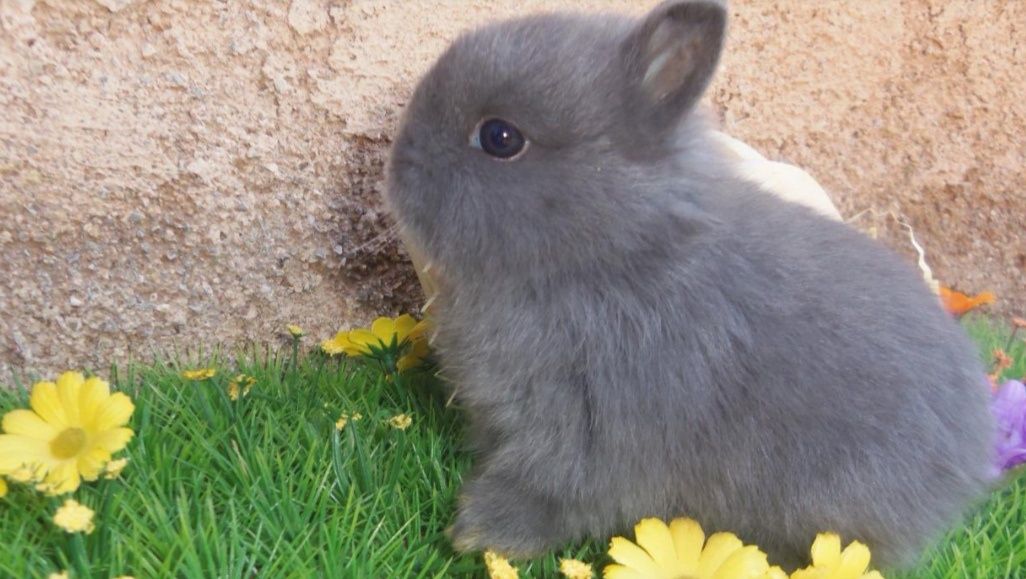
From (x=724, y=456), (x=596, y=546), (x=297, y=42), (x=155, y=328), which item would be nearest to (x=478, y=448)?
(x=596, y=546)

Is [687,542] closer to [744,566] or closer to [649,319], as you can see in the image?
[744,566]

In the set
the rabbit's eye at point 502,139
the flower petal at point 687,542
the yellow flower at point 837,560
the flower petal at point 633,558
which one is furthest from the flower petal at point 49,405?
the yellow flower at point 837,560

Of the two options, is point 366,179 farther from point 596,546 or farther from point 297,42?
point 596,546

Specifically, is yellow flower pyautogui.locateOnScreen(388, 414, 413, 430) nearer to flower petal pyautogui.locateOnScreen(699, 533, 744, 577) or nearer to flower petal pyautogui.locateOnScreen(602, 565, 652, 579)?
flower petal pyautogui.locateOnScreen(602, 565, 652, 579)

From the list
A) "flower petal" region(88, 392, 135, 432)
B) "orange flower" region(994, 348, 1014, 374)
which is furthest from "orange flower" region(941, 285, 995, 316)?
"flower petal" region(88, 392, 135, 432)

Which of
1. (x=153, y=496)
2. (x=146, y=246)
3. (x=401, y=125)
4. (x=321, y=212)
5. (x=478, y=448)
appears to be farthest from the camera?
(x=321, y=212)

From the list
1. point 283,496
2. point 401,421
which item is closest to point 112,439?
point 283,496

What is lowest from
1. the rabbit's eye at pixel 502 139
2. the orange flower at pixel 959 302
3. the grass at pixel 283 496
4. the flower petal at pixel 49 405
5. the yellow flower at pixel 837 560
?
the grass at pixel 283 496

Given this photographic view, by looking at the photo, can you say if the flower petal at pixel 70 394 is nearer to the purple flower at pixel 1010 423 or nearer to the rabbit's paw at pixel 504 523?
the rabbit's paw at pixel 504 523
